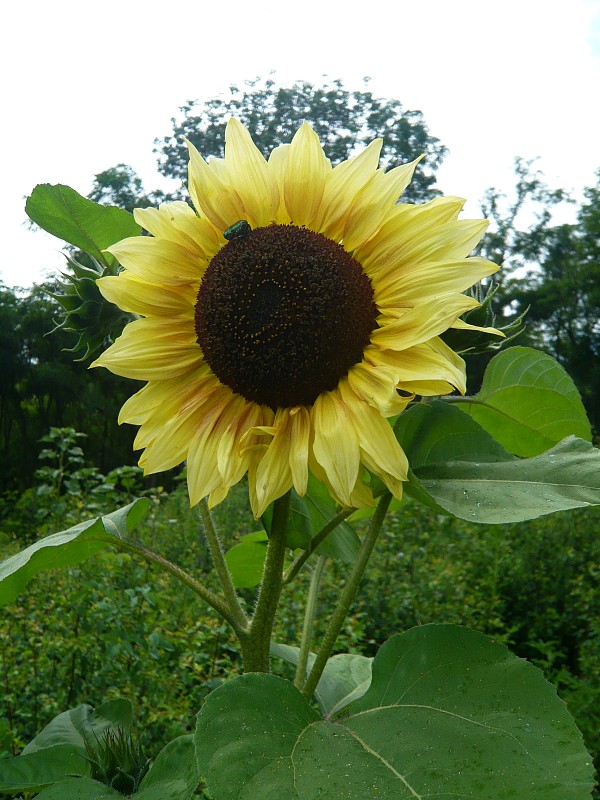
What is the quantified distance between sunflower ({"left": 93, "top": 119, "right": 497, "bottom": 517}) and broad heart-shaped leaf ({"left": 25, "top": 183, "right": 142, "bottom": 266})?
12 cm

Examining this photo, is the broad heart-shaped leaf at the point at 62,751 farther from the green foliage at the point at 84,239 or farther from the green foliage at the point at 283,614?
the green foliage at the point at 283,614

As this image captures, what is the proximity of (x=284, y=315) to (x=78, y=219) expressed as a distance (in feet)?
1.09

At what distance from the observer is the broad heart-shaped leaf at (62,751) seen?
35.2 inches

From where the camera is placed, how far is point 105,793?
0.81 meters

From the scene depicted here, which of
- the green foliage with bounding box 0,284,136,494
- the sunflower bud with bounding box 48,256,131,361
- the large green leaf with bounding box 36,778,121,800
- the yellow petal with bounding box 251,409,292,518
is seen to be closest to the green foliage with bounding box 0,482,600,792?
the large green leaf with bounding box 36,778,121,800

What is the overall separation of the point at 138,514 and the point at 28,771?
0.32 meters

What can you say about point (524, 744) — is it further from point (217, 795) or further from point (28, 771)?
point (28, 771)

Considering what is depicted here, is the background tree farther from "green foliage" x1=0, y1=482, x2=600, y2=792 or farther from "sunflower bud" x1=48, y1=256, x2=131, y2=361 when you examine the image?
"sunflower bud" x1=48, y1=256, x2=131, y2=361

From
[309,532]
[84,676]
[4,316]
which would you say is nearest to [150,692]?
[84,676]

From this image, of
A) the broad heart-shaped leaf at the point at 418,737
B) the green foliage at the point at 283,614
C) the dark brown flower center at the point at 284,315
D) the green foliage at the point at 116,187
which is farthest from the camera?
the green foliage at the point at 116,187

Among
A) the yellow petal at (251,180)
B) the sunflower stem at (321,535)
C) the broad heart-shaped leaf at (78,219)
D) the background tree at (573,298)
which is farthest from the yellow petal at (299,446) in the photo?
the background tree at (573,298)

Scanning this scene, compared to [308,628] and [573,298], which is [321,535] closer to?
[308,628]

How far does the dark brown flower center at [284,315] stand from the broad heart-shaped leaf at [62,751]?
47cm

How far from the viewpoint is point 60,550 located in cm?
88
